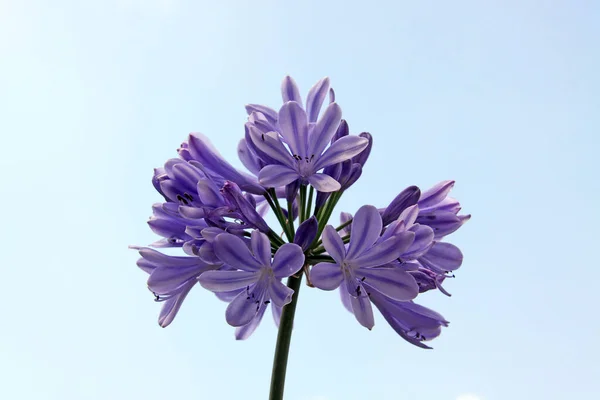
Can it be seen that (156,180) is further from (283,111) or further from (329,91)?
(329,91)

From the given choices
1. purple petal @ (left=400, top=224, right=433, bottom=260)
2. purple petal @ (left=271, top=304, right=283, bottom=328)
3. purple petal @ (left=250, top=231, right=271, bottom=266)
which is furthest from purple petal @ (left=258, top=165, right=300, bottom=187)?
purple petal @ (left=271, top=304, right=283, bottom=328)

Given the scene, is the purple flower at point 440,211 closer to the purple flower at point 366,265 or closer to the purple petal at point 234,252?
the purple flower at point 366,265

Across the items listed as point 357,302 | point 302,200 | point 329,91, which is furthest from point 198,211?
point 329,91

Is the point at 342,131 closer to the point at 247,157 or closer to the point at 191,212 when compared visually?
the point at 247,157

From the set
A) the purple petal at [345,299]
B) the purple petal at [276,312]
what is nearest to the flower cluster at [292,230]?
the purple petal at [276,312]

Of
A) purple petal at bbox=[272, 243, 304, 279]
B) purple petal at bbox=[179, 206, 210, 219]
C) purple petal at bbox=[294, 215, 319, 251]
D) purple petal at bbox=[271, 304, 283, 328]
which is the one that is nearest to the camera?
purple petal at bbox=[272, 243, 304, 279]

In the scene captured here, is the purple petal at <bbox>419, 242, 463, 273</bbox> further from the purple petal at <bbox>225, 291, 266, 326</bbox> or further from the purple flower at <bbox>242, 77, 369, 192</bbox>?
the purple petal at <bbox>225, 291, 266, 326</bbox>
